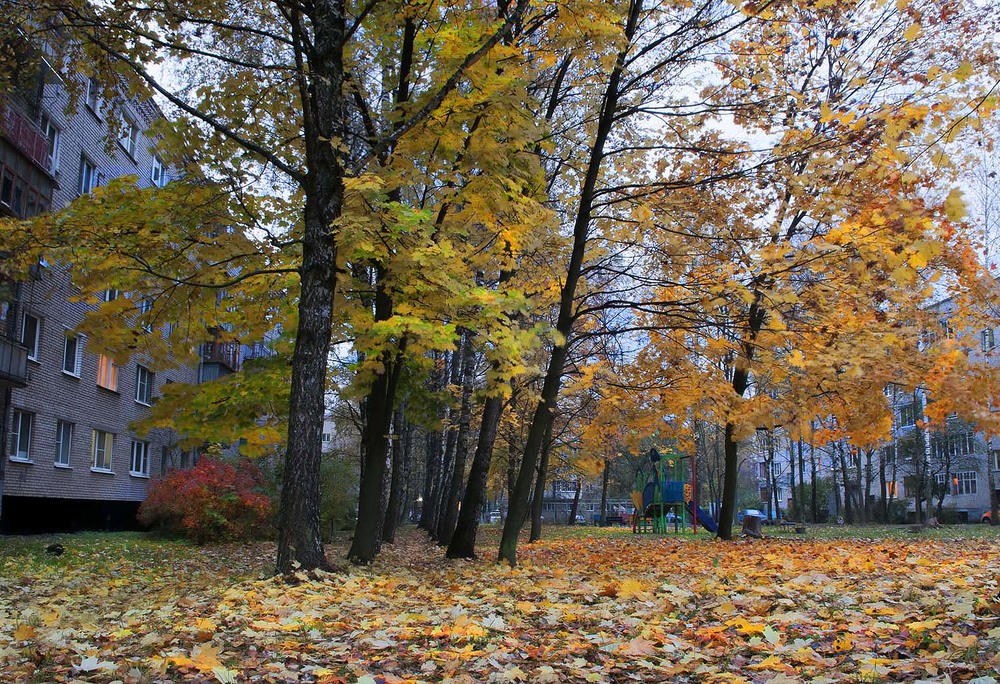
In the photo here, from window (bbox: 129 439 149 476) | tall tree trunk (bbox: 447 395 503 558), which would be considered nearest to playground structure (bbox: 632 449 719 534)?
tall tree trunk (bbox: 447 395 503 558)

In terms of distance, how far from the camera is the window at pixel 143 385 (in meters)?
29.5

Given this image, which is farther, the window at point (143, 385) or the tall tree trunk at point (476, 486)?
the window at point (143, 385)

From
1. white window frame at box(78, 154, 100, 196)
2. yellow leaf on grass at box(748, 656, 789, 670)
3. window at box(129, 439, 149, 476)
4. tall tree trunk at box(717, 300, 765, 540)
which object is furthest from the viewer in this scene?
window at box(129, 439, 149, 476)

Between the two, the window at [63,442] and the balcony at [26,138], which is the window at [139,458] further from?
the balcony at [26,138]

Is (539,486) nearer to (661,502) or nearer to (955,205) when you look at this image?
(661,502)

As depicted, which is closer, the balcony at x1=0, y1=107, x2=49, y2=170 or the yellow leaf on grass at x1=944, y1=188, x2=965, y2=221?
the yellow leaf on grass at x1=944, y1=188, x2=965, y2=221

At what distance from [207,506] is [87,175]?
12.2 metres

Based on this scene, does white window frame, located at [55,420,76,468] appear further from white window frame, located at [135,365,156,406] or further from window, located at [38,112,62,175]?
window, located at [38,112,62,175]

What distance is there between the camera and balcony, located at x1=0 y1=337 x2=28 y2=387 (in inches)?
700

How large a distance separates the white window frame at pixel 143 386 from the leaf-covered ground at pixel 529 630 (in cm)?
2298

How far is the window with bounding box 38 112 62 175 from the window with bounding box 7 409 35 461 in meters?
6.92

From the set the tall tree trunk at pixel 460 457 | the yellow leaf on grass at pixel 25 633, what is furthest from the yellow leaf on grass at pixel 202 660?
the tall tree trunk at pixel 460 457

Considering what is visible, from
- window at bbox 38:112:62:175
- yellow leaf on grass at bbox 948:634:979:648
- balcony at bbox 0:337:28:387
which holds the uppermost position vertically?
window at bbox 38:112:62:175

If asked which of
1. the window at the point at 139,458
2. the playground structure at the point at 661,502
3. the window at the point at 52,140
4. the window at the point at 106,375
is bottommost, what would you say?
the playground structure at the point at 661,502
